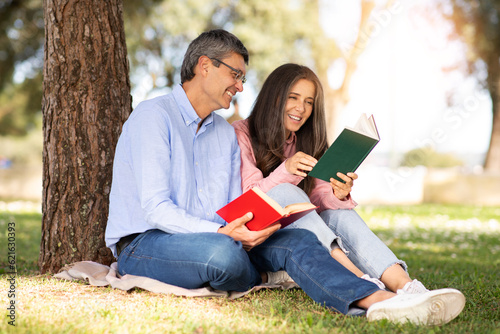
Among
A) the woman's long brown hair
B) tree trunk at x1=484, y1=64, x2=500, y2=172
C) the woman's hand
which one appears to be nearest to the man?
the woman's long brown hair

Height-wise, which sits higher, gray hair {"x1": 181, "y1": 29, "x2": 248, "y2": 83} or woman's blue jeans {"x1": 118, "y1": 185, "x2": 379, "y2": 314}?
gray hair {"x1": 181, "y1": 29, "x2": 248, "y2": 83}

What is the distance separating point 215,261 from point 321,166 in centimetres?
88

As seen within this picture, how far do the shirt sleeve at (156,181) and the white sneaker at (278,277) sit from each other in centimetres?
62

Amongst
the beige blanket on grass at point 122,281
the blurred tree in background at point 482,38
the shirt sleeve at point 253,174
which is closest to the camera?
the beige blanket on grass at point 122,281

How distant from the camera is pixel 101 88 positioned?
3658 mm

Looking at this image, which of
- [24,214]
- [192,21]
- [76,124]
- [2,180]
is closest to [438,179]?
[192,21]

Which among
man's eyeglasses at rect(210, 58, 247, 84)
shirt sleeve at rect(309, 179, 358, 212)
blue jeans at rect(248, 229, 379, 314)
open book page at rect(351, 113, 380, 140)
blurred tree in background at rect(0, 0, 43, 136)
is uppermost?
blurred tree in background at rect(0, 0, 43, 136)

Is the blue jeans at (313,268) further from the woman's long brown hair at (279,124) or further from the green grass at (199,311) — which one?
the woman's long brown hair at (279,124)

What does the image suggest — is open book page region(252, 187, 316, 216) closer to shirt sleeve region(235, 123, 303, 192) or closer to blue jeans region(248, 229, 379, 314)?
blue jeans region(248, 229, 379, 314)

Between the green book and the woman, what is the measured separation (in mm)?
94

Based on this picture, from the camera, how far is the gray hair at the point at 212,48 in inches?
124

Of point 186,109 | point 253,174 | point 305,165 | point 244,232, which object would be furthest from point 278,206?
point 186,109

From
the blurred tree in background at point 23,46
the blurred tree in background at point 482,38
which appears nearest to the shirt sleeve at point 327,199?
the blurred tree in background at point 23,46

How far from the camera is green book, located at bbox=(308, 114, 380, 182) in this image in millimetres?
2961
